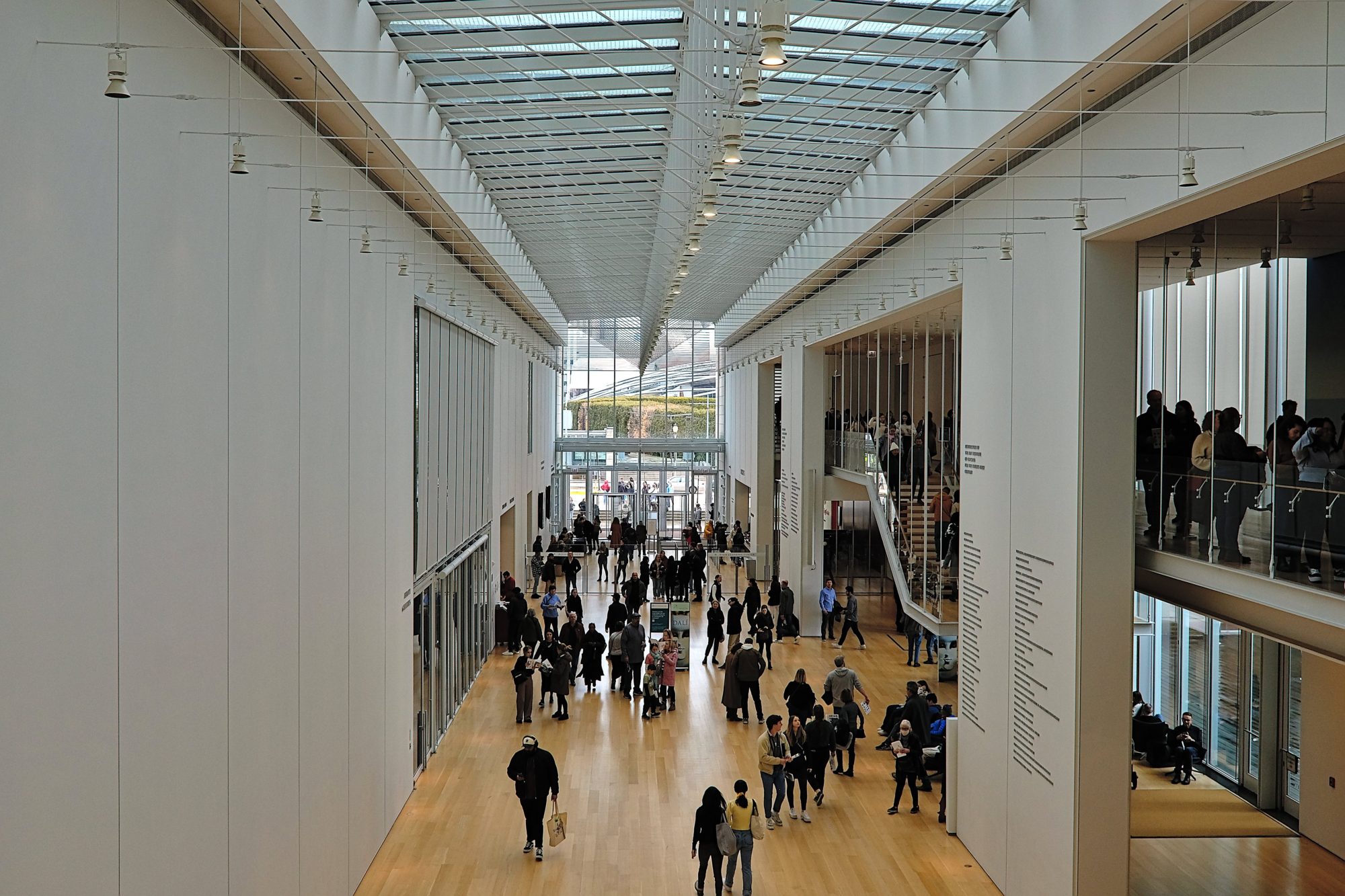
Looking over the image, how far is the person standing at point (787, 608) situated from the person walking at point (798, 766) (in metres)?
8.55

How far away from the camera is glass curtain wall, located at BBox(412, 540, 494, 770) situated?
12.2 meters

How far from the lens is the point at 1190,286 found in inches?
452

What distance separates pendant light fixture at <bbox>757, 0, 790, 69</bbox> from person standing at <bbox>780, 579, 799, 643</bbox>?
16730 mm

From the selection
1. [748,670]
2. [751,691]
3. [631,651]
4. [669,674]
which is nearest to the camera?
[748,670]

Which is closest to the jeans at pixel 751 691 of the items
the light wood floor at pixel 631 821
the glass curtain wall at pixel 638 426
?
the light wood floor at pixel 631 821

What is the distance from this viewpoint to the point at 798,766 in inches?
421

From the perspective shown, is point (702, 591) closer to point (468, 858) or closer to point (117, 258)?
point (468, 858)

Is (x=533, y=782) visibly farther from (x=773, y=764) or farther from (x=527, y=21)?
(x=527, y=21)

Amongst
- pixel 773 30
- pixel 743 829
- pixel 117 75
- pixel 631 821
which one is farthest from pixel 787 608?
pixel 117 75

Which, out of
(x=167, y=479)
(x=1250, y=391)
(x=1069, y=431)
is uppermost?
(x=1250, y=391)

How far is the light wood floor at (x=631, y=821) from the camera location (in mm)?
9203

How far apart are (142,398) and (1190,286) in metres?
10.9

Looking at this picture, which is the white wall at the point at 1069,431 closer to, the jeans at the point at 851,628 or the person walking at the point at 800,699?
the person walking at the point at 800,699

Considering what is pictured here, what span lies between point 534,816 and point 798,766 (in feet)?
9.30
